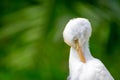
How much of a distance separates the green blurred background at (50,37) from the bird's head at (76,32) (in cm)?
140

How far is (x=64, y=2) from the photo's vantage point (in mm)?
3041

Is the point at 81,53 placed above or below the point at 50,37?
above

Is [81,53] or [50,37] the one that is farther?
[50,37]

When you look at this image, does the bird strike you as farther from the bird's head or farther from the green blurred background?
the green blurred background

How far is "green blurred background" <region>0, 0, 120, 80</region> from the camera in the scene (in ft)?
9.53

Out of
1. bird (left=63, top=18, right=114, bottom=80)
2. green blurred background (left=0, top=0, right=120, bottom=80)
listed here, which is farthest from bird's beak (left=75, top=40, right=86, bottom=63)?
green blurred background (left=0, top=0, right=120, bottom=80)

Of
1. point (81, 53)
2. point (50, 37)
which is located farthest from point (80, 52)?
point (50, 37)

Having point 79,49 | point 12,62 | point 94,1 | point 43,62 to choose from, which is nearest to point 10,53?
point 12,62

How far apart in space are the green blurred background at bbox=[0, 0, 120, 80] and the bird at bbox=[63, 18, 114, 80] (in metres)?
1.37

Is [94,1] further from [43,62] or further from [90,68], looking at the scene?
[90,68]

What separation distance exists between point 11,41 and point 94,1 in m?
0.58

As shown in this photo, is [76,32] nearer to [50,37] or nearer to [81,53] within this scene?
[81,53]

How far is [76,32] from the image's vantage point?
137 centimetres

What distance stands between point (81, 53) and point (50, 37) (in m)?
1.47
